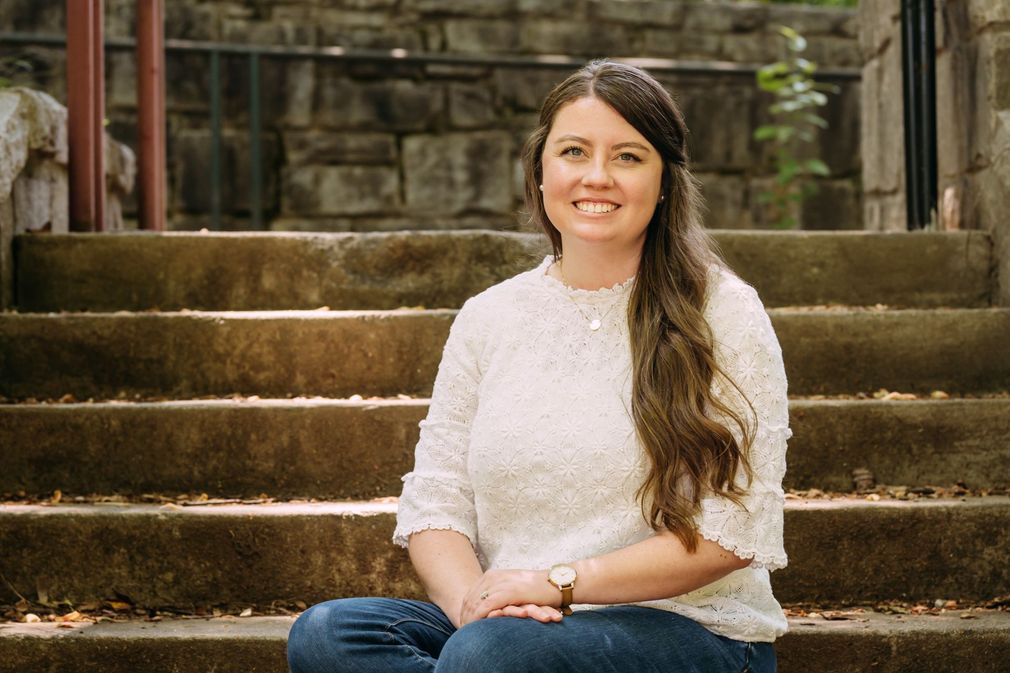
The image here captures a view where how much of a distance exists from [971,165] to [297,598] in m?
2.31

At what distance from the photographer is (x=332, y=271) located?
11.1ft

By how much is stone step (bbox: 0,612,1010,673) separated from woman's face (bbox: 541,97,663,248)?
89 centimetres

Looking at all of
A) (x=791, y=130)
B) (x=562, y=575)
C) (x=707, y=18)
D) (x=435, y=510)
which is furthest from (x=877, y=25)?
(x=562, y=575)

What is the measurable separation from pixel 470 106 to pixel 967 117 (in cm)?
288

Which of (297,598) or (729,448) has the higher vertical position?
(729,448)

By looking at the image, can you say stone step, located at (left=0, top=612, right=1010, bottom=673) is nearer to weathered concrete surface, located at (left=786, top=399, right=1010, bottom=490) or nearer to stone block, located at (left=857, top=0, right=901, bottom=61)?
weathered concrete surface, located at (left=786, top=399, right=1010, bottom=490)

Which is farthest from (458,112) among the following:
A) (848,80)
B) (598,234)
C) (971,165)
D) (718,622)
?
(718,622)

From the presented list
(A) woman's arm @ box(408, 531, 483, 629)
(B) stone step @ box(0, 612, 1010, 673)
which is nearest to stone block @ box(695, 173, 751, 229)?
(B) stone step @ box(0, 612, 1010, 673)

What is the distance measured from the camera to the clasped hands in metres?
1.72

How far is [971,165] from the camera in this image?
344cm

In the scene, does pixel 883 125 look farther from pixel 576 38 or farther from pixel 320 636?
pixel 320 636

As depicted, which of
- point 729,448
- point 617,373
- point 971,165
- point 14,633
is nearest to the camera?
point 729,448

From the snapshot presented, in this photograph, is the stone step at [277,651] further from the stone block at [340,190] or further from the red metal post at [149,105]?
the stone block at [340,190]

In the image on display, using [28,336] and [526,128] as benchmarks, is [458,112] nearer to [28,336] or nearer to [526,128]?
[526,128]
